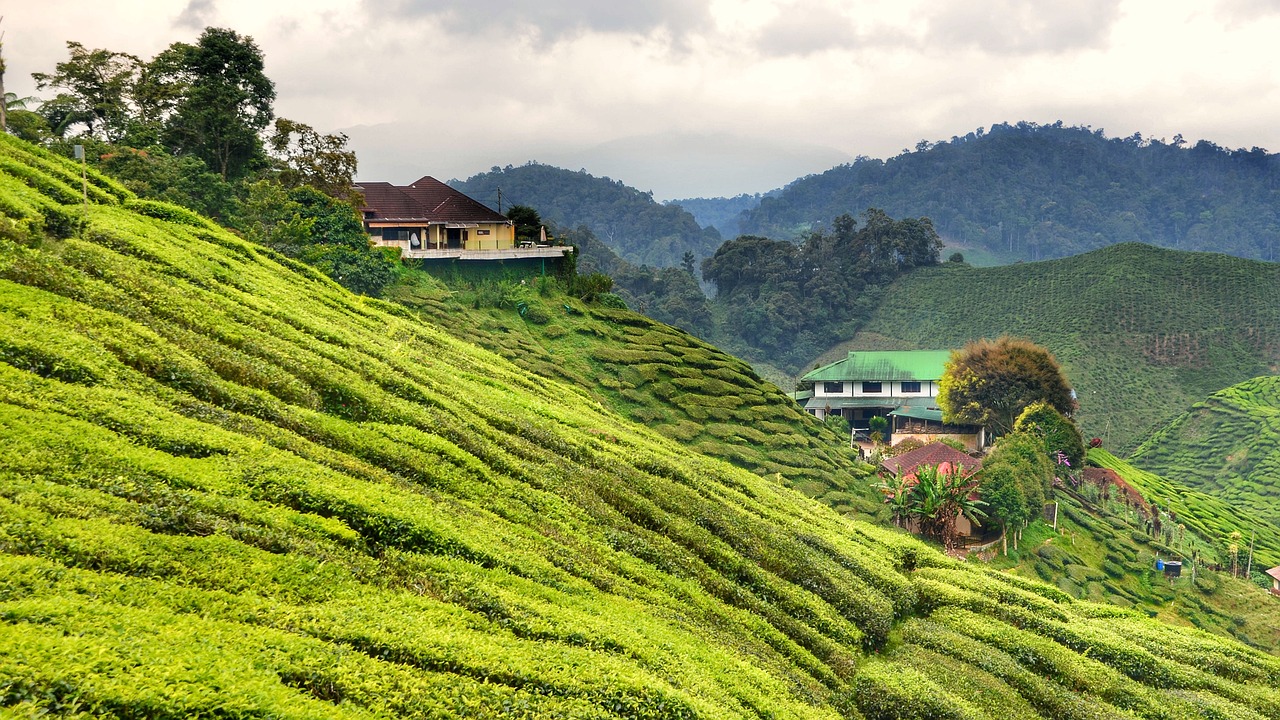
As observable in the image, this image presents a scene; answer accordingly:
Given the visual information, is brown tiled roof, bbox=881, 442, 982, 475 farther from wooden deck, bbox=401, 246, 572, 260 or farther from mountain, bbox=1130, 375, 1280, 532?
mountain, bbox=1130, 375, 1280, 532

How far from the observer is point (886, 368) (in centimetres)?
6247

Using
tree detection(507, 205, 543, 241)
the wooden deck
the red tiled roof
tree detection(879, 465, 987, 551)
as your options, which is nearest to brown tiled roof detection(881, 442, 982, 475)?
tree detection(879, 465, 987, 551)

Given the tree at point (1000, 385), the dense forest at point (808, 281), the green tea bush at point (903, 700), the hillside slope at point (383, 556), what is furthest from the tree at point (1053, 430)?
the dense forest at point (808, 281)

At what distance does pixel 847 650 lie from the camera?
13.7 m

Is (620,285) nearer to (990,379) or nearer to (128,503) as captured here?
(990,379)

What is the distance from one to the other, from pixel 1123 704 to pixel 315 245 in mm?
27680

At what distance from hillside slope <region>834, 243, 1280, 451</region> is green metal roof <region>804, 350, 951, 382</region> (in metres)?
20.0

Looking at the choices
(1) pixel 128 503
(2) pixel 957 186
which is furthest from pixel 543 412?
(2) pixel 957 186

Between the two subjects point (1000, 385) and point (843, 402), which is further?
point (843, 402)

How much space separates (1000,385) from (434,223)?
30567 millimetres

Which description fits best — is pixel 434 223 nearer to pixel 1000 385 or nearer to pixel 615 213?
pixel 1000 385

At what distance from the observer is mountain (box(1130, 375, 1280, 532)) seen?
184 ft

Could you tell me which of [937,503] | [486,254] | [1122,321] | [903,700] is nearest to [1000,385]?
[937,503]

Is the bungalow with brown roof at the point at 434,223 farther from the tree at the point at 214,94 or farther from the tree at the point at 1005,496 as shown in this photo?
the tree at the point at 1005,496
